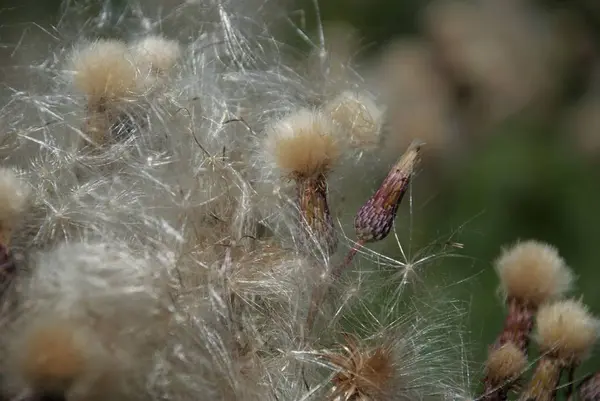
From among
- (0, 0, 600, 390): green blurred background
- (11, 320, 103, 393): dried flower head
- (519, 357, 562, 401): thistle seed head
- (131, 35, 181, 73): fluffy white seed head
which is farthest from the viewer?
(0, 0, 600, 390): green blurred background

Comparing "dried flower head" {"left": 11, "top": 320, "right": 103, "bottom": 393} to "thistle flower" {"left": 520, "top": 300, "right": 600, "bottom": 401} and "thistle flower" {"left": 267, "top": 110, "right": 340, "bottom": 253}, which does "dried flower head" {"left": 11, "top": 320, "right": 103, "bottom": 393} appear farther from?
"thistle flower" {"left": 520, "top": 300, "right": 600, "bottom": 401}

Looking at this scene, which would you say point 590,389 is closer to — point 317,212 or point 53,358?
point 317,212

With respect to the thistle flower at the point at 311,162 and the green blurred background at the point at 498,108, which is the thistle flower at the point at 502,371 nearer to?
the thistle flower at the point at 311,162

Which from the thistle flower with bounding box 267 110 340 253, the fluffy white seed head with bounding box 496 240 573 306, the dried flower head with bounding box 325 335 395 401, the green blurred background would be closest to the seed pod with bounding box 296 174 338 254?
the thistle flower with bounding box 267 110 340 253

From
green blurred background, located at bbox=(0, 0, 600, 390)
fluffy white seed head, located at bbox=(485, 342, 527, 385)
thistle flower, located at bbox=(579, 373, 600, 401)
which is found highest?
fluffy white seed head, located at bbox=(485, 342, 527, 385)

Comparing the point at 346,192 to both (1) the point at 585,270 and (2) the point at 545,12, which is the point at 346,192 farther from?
(2) the point at 545,12

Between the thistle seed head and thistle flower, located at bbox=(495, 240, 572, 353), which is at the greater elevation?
thistle flower, located at bbox=(495, 240, 572, 353)
